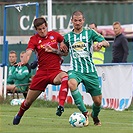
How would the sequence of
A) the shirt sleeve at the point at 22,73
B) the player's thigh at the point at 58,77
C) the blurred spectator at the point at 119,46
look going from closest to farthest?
the player's thigh at the point at 58,77, the blurred spectator at the point at 119,46, the shirt sleeve at the point at 22,73

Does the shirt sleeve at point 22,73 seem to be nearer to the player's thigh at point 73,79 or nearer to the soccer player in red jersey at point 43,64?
the soccer player in red jersey at point 43,64

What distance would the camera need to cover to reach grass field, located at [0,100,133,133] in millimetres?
11836

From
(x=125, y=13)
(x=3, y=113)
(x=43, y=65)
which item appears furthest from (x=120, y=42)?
(x=125, y=13)

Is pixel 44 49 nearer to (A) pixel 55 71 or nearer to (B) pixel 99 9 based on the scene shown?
(A) pixel 55 71

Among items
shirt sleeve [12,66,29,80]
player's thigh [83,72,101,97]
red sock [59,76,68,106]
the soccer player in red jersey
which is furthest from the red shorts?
shirt sleeve [12,66,29,80]

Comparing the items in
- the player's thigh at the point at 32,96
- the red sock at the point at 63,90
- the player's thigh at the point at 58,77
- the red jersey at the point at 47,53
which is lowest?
the player's thigh at the point at 32,96

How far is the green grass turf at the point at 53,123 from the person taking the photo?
1183 cm

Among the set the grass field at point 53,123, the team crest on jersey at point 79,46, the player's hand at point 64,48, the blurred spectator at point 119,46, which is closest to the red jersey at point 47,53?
the player's hand at point 64,48

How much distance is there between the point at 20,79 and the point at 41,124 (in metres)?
7.31

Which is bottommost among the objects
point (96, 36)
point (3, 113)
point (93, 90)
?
point (3, 113)

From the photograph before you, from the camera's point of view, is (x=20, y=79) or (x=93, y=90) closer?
(x=93, y=90)

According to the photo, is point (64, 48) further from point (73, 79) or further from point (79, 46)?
point (73, 79)

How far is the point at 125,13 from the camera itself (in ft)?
130

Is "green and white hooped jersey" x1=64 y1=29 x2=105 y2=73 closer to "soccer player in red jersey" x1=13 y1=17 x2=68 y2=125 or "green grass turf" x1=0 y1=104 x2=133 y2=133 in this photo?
"soccer player in red jersey" x1=13 y1=17 x2=68 y2=125
